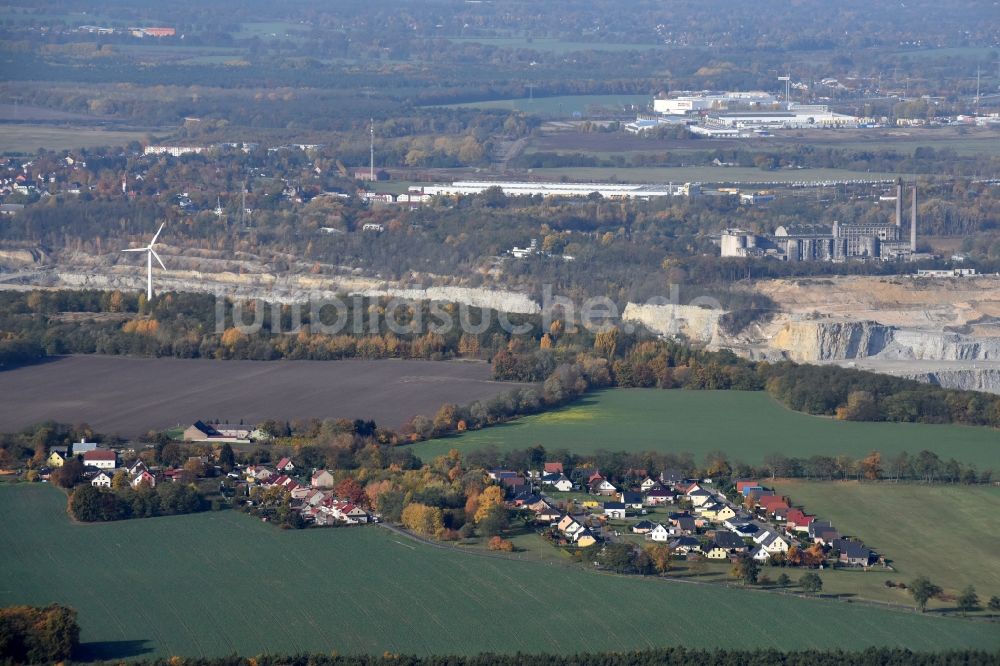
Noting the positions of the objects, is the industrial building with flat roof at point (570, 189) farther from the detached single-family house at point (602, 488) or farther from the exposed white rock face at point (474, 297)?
the detached single-family house at point (602, 488)

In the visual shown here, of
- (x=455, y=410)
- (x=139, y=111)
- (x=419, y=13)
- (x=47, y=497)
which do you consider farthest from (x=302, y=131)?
(x=419, y=13)

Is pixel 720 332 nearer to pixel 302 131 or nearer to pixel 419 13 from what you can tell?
pixel 302 131

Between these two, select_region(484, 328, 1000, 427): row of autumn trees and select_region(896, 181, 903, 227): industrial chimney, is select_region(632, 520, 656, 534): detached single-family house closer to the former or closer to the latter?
select_region(484, 328, 1000, 427): row of autumn trees

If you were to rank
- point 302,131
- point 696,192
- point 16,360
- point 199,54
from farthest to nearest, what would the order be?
point 199,54 < point 302,131 < point 696,192 < point 16,360

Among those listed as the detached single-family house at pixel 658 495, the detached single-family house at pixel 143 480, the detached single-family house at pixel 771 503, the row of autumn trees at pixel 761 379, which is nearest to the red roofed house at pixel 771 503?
the detached single-family house at pixel 771 503

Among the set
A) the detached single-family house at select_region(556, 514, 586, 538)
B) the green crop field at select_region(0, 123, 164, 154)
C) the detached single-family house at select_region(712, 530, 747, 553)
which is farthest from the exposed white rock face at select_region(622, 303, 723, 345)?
the green crop field at select_region(0, 123, 164, 154)

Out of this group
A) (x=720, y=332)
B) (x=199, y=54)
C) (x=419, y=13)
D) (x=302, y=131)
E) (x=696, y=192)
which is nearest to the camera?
(x=720, y=332)
